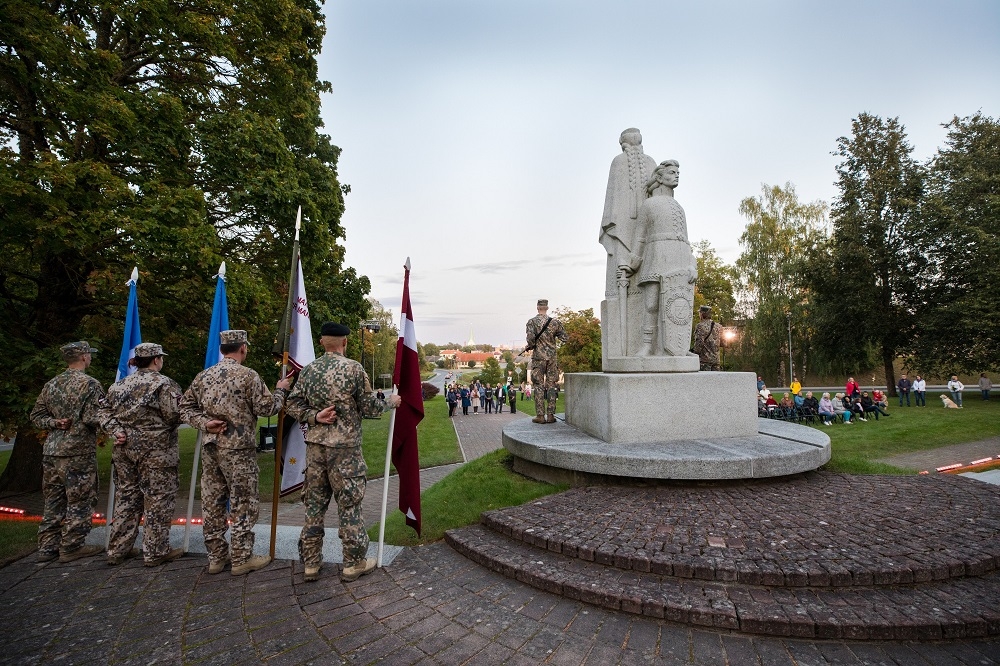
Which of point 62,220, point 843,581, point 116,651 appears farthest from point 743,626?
point 62,220

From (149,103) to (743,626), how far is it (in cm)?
1056

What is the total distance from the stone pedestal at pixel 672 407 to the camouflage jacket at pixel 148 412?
16.1 feet

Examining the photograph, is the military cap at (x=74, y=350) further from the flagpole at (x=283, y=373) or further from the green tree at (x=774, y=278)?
the green tree at (x=774, y=278)

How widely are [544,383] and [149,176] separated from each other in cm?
831

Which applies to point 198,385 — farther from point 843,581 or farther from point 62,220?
point 843,581

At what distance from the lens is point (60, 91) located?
656 cm

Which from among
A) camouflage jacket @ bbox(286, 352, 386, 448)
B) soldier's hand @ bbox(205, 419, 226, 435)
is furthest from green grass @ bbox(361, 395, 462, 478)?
camouflage jacket @ bbox(286, 352, 386, 448)

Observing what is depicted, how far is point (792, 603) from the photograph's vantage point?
2.92m

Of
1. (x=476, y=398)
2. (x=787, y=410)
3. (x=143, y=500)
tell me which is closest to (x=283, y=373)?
(x=143, y=500)

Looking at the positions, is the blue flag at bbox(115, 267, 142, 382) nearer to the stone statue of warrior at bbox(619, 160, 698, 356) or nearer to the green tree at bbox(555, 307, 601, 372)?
the stone statue of warrior at bbox(619, 160, 698, 356)

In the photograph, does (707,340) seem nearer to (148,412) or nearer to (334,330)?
(334,330)

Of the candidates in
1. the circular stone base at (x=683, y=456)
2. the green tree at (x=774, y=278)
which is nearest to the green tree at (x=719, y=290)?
the green tree at (x=774, y=278)

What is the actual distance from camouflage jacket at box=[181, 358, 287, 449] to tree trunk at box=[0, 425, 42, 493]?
8.76m

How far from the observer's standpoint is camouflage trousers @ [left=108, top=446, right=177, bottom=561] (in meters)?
4.14
